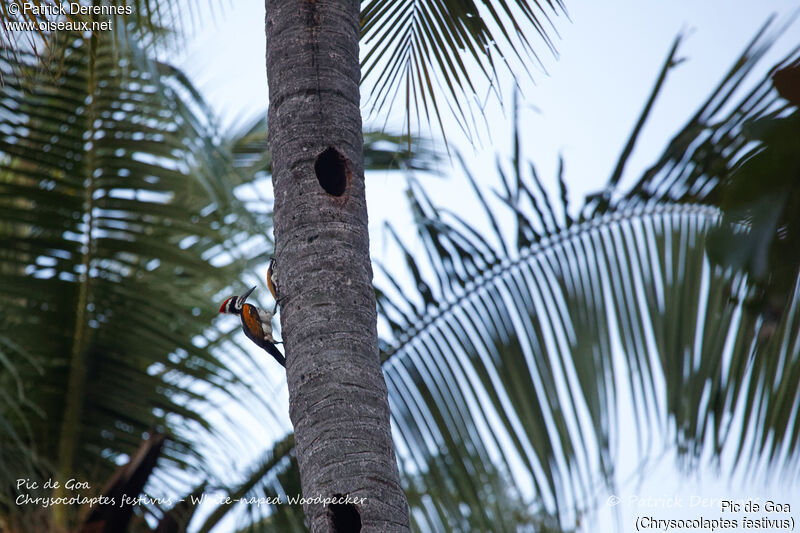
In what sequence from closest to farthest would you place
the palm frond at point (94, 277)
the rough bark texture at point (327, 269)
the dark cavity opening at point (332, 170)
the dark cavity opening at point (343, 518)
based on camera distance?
the dark cavity opening at point (343, 518) < the rough bark texture at point (327, 269) < the dark cavity opening at point (332, 170) < the palm frond at point (94, 277)

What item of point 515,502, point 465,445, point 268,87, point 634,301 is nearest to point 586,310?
point 634,301

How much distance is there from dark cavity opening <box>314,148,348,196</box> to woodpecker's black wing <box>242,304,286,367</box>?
97.4 inches

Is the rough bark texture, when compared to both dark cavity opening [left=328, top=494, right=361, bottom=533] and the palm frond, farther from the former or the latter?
the palm frond

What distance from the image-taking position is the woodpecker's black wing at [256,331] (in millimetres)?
5117

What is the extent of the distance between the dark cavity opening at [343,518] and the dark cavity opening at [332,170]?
986 mm

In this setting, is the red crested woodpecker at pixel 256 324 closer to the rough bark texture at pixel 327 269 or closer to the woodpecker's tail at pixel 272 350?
the woodpecker's tail at pixel 272 350

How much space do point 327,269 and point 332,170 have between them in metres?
0.37

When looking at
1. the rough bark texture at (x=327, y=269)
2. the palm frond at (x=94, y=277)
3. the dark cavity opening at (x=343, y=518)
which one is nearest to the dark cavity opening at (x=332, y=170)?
the rough bark texture at (x=327, y=269)

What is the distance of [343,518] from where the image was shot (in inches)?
84.4

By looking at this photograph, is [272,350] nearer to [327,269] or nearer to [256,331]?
[256,331]

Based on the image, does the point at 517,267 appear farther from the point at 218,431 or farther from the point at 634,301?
the point at 218,431

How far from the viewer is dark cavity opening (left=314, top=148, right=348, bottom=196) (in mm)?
2742

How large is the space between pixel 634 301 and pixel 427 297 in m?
1.05

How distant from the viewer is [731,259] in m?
1.06
